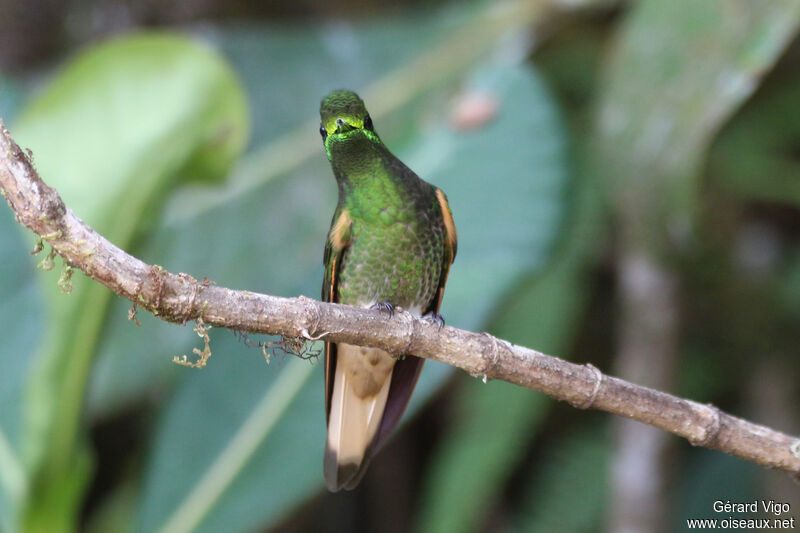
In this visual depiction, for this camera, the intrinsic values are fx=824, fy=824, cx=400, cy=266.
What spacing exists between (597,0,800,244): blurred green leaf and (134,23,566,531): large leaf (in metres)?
0.24

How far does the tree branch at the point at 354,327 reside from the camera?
3.36ft

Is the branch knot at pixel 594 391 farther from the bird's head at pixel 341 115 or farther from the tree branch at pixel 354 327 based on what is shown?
the bird's head at pixel 341 115

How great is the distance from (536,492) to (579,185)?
140 centimetres

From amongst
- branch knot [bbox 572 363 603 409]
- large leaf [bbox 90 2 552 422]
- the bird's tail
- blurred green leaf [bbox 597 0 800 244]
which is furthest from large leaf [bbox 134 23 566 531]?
branch knot [bbox 572 363 603 409]

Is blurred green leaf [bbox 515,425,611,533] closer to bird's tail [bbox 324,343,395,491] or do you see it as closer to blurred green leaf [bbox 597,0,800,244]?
blurred green leaf [bbox 597,0,800,244]

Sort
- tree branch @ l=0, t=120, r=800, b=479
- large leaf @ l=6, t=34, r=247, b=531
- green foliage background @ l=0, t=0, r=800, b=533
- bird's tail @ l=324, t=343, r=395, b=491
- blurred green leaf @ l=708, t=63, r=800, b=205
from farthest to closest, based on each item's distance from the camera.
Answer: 1. blurred green leaf @ l=708, t=63, r=800, b=205
2. green foliage background @ l=0, t=0, r=800, b=533
3. large leaf @ l=6, t=34, r=247, b=531
4. bird's tail @ l=324, t=343, r=395, b=491
5. tree branch @ l=0, t=120, r=800, b=479

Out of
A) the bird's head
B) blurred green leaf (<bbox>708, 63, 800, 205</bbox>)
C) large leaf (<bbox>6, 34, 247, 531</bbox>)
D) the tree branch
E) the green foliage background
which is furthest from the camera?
blurred green leaf (<bbox>708, 63, 800, 205</bbox>)

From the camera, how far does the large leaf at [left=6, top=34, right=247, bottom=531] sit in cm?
188

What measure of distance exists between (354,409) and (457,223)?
751 mm

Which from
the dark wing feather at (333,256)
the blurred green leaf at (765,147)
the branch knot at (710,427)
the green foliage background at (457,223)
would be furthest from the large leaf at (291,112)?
the branch knot at (710,427)

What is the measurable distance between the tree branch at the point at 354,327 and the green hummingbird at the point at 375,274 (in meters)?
0.21

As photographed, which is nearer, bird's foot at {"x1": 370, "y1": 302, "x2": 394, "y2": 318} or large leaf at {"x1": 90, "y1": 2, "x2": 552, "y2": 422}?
bird's foot at {"x1": 370, "y1": 302, "x2": 394, "y2": 318}

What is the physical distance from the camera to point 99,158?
6.99 ft

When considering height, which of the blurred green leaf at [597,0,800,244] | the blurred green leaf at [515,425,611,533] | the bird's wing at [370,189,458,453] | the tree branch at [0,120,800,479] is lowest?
the tree branch at [0,120,800,479]
